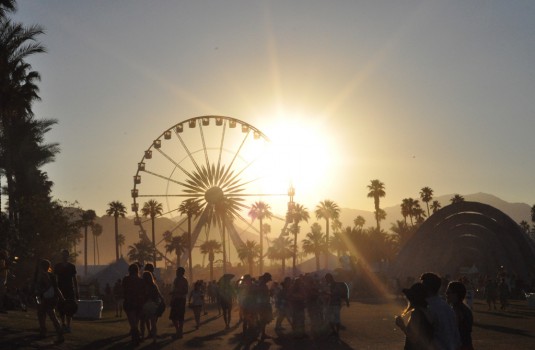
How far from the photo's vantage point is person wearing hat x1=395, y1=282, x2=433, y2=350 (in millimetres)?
7633

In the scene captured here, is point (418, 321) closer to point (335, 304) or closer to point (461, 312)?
point (461, 312)

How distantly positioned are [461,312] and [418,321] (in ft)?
5.60

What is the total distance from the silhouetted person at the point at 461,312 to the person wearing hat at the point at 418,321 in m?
1.46

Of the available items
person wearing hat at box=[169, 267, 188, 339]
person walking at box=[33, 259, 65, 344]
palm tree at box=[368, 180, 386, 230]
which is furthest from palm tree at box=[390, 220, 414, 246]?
person walking at box=[33, 259, 65, 344]

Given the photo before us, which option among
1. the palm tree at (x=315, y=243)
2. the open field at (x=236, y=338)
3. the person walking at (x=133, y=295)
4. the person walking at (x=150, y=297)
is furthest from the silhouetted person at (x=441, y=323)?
the palm tree at (x=315, y=243)

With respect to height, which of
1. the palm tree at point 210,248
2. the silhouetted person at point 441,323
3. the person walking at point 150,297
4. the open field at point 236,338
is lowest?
the open field at point 236,338

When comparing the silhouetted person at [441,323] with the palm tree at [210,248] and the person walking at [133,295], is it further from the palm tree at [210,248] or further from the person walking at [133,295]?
the palm tree at [210,248]

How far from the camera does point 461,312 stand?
30.0ft

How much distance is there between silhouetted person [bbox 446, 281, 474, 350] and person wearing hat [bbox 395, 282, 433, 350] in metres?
1.46

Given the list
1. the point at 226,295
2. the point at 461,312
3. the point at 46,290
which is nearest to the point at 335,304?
the point at 226,295

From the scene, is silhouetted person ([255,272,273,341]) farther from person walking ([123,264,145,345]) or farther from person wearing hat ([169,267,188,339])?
person walking ([123,264,145,345])

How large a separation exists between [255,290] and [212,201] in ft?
124

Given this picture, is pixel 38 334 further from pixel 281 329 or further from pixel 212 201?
pixel 212 201

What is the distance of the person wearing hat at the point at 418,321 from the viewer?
301 inches
